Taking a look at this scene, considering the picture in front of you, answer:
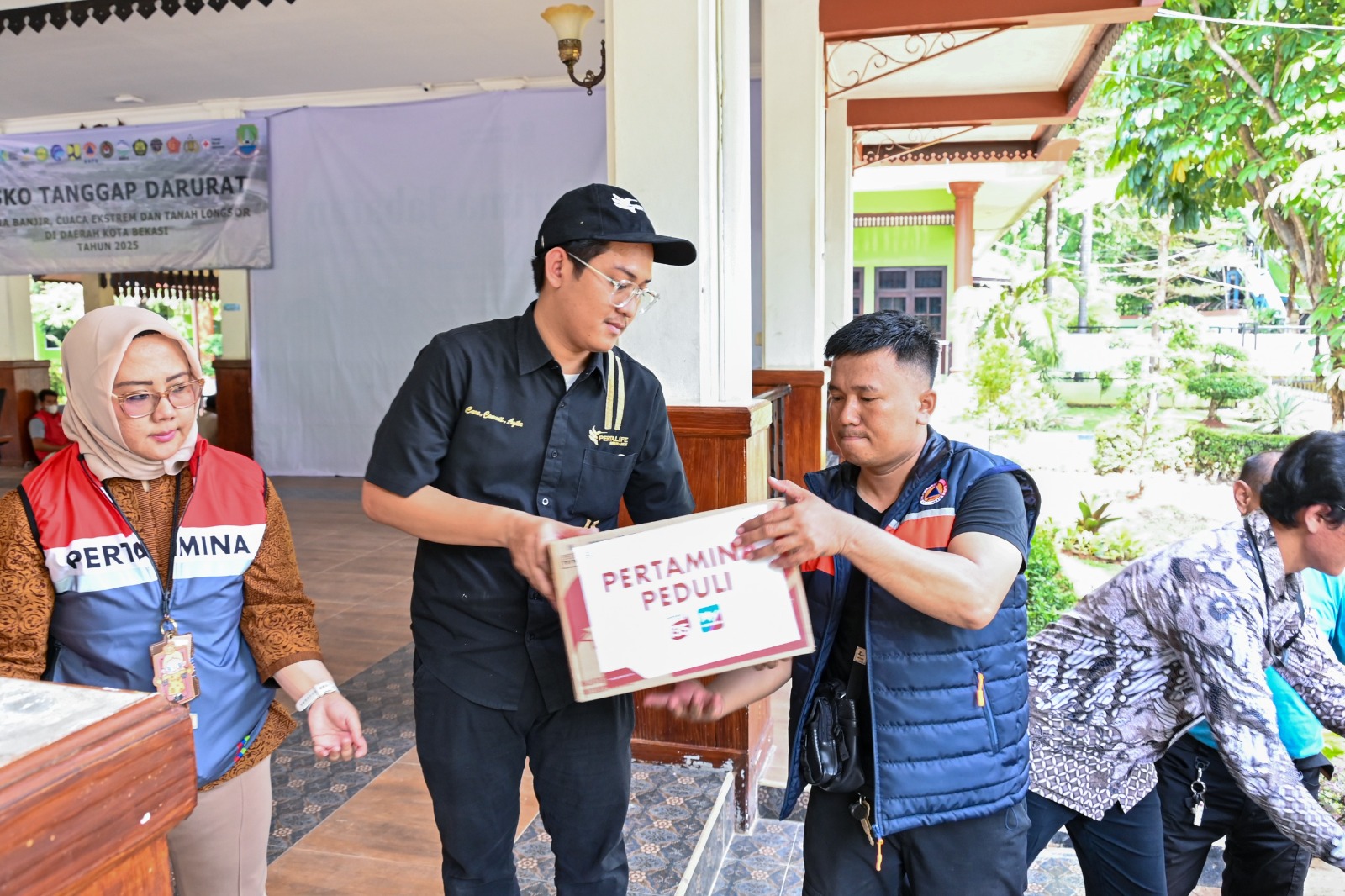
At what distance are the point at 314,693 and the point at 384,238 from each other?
274 inches

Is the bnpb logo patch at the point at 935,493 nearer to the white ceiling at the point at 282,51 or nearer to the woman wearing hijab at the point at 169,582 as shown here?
the woman wearing hijab at the point at 169,582

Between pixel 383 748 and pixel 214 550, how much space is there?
80.1 inches

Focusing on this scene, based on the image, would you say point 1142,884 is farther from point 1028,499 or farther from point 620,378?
point 620,378

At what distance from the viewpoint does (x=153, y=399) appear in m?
1.59

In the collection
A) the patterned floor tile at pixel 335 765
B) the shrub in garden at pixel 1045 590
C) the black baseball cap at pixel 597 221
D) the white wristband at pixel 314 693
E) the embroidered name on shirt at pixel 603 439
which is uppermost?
the black baseball cap at pixel 597 221

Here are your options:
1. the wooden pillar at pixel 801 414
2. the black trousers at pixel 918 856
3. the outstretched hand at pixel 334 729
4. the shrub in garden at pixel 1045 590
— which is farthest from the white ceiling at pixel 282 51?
the black trousers at pixel 918 856

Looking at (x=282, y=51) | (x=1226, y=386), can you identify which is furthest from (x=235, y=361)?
(x=1226, y=386)

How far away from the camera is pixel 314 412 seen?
8.57 metres

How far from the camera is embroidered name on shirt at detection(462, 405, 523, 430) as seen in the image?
5.54ft

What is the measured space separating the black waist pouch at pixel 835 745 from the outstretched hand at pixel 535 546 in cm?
48

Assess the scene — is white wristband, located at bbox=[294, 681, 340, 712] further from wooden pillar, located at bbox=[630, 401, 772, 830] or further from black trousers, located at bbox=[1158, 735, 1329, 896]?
black trousers, located at bbox=[1158, 735, 1329, 896]

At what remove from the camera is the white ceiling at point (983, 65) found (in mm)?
7008

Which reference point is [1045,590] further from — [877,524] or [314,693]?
[314,693]

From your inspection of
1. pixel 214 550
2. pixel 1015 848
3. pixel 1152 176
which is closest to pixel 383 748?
pixel 214 550
